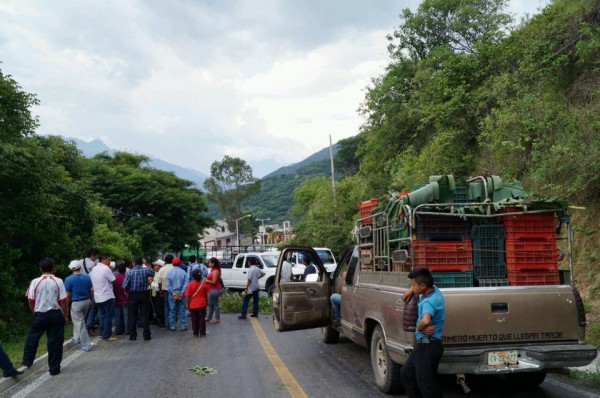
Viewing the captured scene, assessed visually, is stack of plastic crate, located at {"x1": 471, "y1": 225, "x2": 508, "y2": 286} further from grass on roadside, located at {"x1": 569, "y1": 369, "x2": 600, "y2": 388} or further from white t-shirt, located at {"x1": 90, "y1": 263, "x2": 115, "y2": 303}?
white t-shirt, located at {"x1": 90, "y1": 263, "x2": 115, "y2": 303}

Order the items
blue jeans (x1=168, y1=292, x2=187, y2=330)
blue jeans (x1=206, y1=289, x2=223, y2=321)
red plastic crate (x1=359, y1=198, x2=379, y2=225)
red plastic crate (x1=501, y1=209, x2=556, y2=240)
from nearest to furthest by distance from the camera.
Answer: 1. red plastic crate (x1=501, y1=209, x2=556, y2=240)
2. red plastic crate (x1=359, y1=198, x2=379, y2=225)
3. blue jeans (x1=168, y1=292, x2=187, y2=330)
4. blue jeans (x1=206, y1=289, x2=223, y2=321)

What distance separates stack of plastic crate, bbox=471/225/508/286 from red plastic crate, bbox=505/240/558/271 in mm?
100

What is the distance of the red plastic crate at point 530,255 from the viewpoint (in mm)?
6324

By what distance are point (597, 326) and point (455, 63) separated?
13.2m

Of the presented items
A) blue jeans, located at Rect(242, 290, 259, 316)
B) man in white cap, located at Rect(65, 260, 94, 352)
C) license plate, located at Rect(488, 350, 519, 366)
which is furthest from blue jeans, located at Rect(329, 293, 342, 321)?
blue jeans, located at Rect(242, 290, 259, 316)

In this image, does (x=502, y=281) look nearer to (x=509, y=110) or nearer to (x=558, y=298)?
(x=558, y=298)

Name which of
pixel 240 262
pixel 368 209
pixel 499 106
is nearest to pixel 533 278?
pixel 368 209

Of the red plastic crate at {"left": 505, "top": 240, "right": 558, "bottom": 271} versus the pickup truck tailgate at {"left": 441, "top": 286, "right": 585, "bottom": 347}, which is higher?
the red plastic crate at {"left": 505, "top": 240, "right": 558, "bottom": 271}

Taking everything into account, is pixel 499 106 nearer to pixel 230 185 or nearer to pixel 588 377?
pixel 588 377

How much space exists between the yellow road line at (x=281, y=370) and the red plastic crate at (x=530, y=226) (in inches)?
122

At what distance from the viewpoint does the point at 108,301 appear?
37.3 ft

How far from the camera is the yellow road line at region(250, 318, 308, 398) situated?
22.3 ft

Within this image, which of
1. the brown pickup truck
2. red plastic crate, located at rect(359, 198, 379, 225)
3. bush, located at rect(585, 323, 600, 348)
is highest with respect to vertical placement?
red plastic crate, located at rect(359, 198, 379, 225)

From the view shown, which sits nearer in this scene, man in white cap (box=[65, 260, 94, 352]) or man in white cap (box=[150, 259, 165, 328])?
man in white cap (box=[65, 260, 94, 352])
